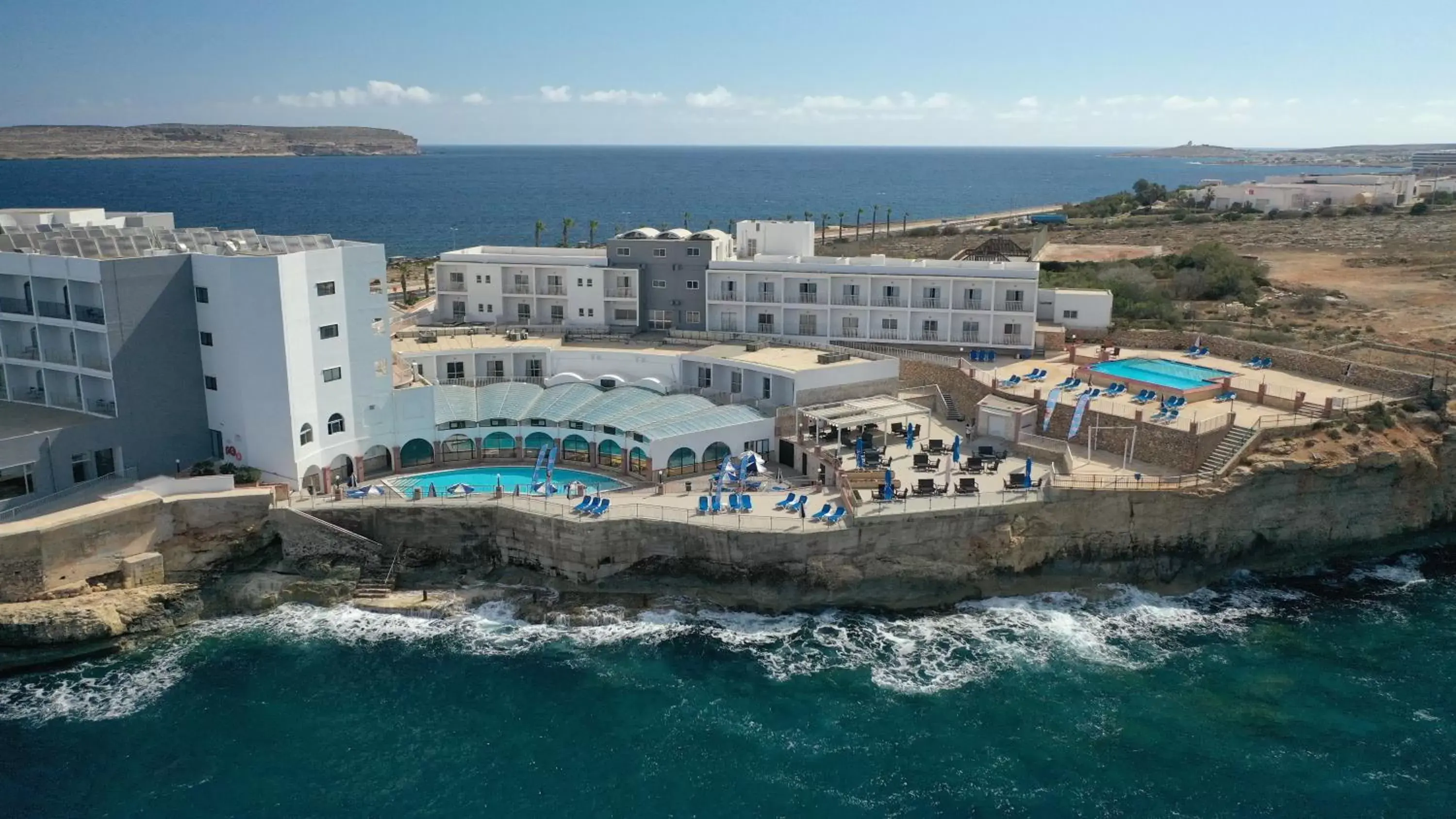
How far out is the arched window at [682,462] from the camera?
49.9 meters

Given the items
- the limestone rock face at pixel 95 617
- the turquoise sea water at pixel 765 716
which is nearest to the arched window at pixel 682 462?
the turquoise sea water at pixel 765 716

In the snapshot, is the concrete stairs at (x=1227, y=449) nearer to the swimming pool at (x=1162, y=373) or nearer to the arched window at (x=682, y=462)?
the swimming pool at (x=1162, y=373)

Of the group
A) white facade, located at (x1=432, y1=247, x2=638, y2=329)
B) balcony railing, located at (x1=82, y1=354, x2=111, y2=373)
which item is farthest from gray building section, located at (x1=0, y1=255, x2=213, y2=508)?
white facade, located at (x1=432, y1=247, x2=638, y2=329)

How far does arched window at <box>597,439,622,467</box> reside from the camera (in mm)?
51594

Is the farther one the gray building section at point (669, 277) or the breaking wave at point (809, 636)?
the gray building section at point (669, 277)

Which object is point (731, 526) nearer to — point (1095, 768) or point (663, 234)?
point (1095, 768)

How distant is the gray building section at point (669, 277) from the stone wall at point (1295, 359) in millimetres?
25498

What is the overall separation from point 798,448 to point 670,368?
420 inches

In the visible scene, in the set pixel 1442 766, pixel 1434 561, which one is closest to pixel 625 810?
pixel 1442 766

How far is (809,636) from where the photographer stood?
42.1 meters

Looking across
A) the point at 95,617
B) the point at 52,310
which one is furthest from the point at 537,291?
the point at 95,617

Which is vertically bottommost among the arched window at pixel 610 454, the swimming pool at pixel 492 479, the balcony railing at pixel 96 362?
the swimming pool at pixel 492 479

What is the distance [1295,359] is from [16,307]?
213 ft

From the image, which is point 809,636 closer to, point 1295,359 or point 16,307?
point 1295,359
